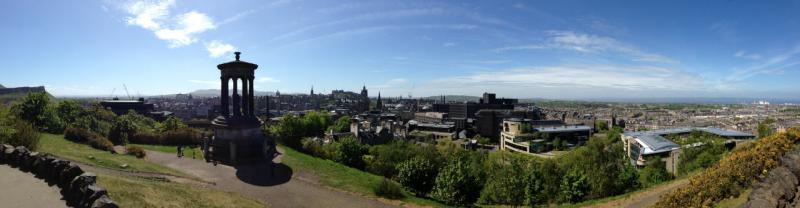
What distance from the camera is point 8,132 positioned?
22.5 meters

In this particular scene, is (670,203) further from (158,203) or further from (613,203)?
(158,203)

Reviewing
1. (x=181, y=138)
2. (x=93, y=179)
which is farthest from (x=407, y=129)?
Result: (x=93, y=179)

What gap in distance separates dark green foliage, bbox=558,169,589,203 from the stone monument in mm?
23233

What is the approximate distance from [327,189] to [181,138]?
880 inches

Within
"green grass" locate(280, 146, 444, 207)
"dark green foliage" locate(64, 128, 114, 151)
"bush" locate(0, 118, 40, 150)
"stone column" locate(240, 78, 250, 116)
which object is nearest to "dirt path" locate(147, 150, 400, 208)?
"green grass" locate(280, 146, 444, 207)

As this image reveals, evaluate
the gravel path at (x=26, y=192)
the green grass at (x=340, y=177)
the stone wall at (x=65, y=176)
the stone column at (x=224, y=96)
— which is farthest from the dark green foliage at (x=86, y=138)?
the gravel path at (x=26, y=192)

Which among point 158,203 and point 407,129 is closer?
point 158,203

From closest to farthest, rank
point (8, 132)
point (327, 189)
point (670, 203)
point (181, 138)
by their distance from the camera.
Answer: point (670, 203), point (8, 132), point (327, 189), point (181, 138)

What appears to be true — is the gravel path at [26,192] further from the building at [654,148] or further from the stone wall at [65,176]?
the building at [654,148]

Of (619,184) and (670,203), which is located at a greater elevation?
(670,203)

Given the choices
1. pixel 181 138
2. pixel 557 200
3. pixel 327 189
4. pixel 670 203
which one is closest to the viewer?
pixel 670 203

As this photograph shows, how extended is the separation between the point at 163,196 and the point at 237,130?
53.9 ft

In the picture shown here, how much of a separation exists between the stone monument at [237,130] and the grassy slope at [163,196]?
10823mm

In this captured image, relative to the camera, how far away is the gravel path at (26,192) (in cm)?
1245
